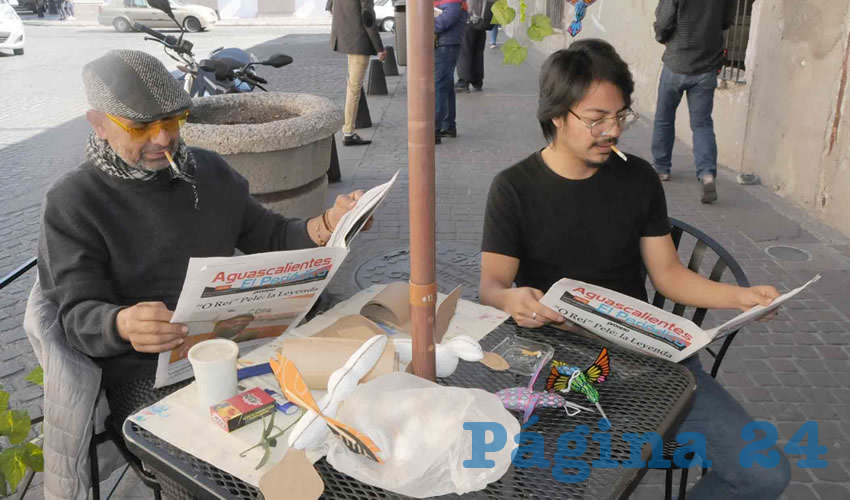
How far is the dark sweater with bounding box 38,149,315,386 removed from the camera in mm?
1765

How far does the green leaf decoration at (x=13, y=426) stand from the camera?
1738 mm

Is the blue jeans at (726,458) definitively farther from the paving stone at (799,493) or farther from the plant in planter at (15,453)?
the plant in planter at (15,453)

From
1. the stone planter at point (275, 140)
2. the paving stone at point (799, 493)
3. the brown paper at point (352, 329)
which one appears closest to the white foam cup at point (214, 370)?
the brown paper at point (352, 329)

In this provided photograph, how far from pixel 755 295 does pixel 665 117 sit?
13.4 feet

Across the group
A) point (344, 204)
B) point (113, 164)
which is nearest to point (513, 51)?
point (344, 204)

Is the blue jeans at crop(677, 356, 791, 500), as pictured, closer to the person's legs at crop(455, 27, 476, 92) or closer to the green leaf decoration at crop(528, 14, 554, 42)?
the green leaf decoration at crop(528, 14, 554, 42)

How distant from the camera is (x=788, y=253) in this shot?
444cm

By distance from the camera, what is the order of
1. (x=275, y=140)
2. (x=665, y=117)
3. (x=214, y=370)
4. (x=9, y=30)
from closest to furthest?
(x=214, y=370), (x=275, y=140), (x=665, y=117), (x=9, y=30)

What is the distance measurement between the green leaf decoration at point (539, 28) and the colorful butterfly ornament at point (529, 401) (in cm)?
73

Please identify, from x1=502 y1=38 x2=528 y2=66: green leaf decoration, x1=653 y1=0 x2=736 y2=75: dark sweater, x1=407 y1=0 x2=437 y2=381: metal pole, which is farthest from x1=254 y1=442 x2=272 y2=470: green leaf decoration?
x1=653 y1=0 x2=736 y2=75: dark sweater

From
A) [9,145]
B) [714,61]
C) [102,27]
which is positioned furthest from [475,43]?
[102,27]

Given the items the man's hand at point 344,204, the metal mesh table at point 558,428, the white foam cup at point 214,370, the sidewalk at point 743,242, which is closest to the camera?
the metal mesh table at point 558,428

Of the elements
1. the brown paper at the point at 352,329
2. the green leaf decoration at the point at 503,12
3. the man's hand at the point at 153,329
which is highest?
the green leaf decoration at the point at 503,12

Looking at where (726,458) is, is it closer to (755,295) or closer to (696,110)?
(755,295)
